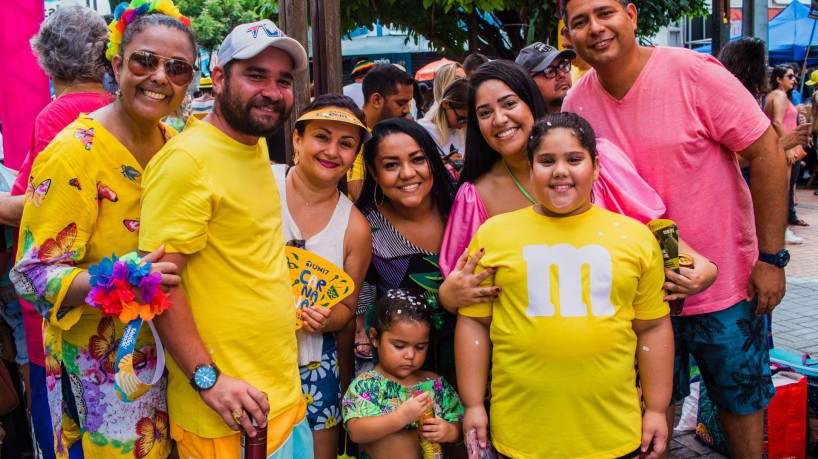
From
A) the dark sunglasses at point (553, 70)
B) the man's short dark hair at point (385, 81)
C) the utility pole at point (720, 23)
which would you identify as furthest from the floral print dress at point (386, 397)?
the utility pole at point (720, 23)

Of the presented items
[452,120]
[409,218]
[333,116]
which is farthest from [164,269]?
[452,120]

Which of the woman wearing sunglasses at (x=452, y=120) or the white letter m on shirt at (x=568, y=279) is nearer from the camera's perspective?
the white letter m on shirt at (x=568, y=279)

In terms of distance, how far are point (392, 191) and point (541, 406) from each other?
119 cm

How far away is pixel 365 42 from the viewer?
19.5 meters

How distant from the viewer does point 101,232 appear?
2.11m

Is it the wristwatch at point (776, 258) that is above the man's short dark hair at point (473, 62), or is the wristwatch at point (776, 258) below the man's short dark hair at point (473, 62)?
below

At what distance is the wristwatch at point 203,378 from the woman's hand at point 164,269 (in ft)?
0.90

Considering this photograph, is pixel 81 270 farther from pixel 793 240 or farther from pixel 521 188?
pixel 793 240

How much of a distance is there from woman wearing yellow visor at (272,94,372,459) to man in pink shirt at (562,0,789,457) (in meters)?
1.08

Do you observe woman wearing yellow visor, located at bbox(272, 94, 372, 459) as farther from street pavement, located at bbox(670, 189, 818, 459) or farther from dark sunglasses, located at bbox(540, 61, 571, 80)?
street pavement, located at bbox(670, 189, 818, 459)

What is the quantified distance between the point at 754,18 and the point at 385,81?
659 centimetres

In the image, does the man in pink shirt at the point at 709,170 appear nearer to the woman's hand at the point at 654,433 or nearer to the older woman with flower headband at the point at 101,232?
the woman's hand at the point at 654,433

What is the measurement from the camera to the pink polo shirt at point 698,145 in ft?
8.58

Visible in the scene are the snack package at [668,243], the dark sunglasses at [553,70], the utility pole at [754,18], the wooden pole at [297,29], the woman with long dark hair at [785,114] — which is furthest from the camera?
the utility pole at [754,18]
